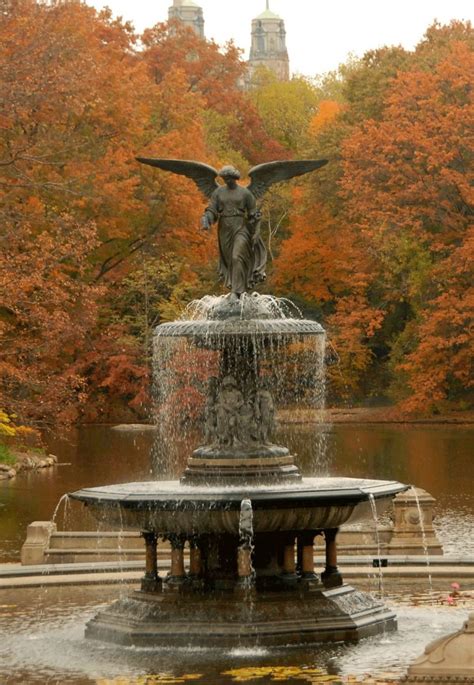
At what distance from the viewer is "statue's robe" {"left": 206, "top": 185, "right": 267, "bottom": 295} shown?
1934cm

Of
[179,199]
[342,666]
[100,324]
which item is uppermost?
[179,199]

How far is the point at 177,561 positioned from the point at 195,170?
4.31 meters

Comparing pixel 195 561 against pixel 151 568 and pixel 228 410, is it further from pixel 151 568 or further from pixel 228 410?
pixel 228 410

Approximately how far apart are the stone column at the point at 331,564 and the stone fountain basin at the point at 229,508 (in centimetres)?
42

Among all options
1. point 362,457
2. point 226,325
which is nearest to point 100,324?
point 362,457

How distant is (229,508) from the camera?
17094 mm

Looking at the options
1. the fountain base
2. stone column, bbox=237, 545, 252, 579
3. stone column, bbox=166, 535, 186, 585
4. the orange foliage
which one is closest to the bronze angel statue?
stone column, bbox=166, 535, 186, 585

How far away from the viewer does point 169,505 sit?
1720 cm

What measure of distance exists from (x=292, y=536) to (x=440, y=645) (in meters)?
5.06

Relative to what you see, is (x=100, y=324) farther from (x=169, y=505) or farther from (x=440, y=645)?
(x=440, y=645)

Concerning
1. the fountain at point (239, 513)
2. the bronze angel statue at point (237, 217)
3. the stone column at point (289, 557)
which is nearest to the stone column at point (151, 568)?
the fountain at point (239, 513)

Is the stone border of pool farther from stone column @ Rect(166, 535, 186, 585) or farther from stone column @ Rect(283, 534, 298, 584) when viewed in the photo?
stone column @ Rect(166, 535, 186, 585)

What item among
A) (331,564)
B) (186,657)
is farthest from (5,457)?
(186,657)

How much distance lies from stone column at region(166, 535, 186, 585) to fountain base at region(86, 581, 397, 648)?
0.28 feet
